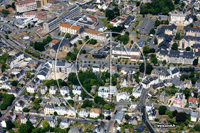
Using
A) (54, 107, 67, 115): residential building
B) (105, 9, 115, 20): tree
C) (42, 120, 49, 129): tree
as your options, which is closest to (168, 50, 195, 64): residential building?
(54, 107, 67, 115): residential building

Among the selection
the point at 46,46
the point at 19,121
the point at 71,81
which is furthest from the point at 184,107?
the point at 46,46

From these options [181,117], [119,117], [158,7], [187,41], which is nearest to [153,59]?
[187,41]

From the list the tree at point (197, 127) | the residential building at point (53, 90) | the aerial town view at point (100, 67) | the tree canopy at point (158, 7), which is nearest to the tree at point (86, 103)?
the aerial town view at point (100, 67)

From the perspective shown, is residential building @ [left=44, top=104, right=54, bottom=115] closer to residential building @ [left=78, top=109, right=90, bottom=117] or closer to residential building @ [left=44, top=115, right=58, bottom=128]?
residential building @ [left=44, top=115, right=58, bottom=128]

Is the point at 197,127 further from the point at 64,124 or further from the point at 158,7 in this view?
the point at 158,7

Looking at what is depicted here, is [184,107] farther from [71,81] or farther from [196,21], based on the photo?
[196,21]

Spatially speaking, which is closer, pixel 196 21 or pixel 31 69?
pixel 31 69

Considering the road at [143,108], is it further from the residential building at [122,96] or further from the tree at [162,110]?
the tree at [162,110]
